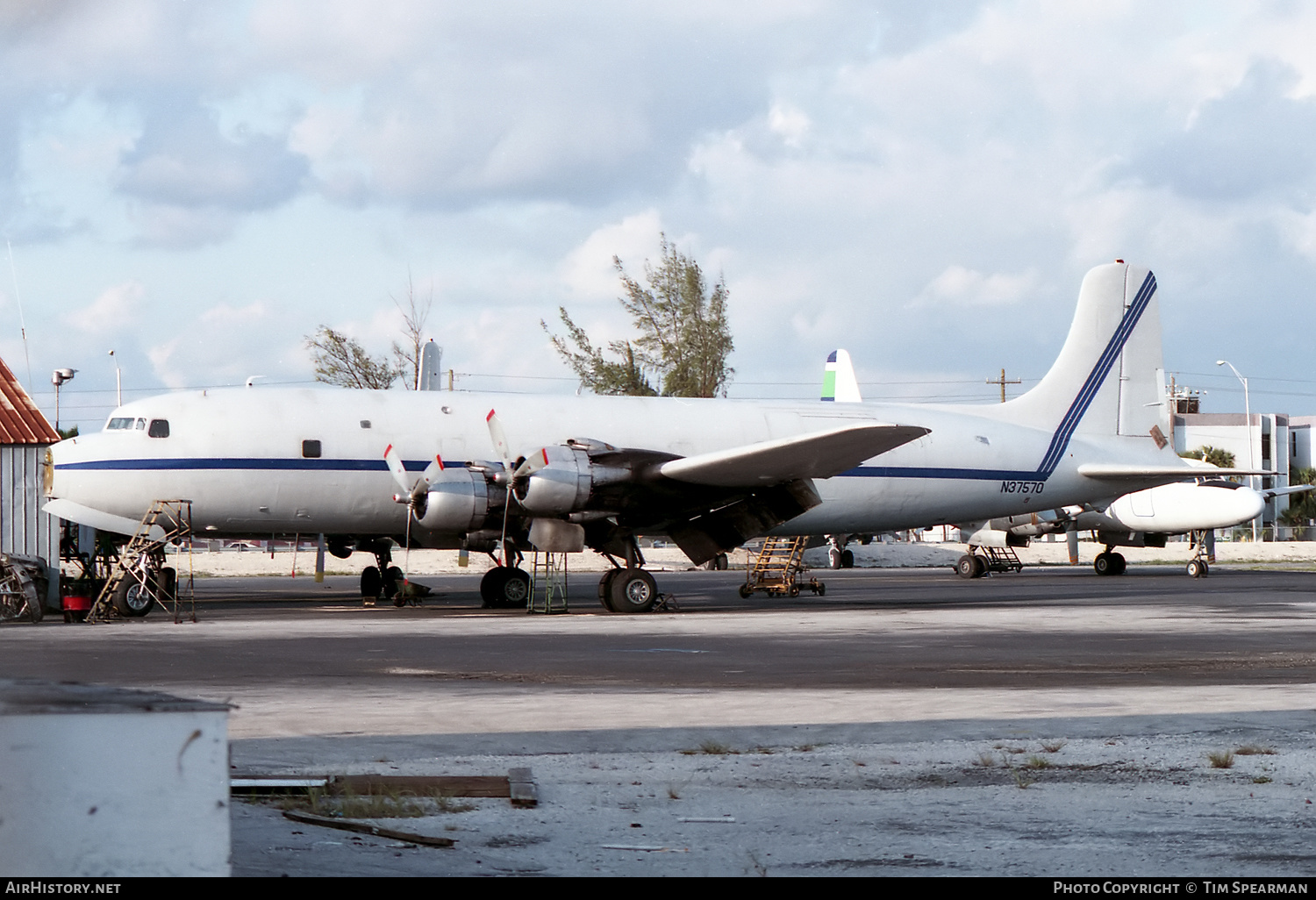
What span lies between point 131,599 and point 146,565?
631 mm

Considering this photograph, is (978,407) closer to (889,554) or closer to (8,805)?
(8,805)

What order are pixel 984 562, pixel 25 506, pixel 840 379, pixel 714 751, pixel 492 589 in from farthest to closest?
pixel 840 379 < pixel 984 562 < pixel 492 589 < pixel 25 506 < pixel 714 751

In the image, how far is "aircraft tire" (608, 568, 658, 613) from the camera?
23000 millimetres

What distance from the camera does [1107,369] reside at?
31047 mm

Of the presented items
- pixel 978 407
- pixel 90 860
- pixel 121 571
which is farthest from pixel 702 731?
pixel 978 407

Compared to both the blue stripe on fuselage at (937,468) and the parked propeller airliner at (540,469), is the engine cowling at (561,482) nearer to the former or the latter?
the parked propeller airliner at (540,469)

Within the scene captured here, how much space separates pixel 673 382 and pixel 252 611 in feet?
112

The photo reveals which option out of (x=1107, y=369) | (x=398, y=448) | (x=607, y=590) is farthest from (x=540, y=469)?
(x=1107, y=369)

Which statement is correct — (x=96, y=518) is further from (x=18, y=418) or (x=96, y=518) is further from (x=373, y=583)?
(x=373, y=583)

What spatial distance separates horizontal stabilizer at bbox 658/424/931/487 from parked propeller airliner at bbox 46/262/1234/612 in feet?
0.15

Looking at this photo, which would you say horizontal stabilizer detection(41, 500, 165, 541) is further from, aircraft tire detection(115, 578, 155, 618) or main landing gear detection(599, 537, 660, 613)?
main landing gear detection(599, 537, 660, 613)

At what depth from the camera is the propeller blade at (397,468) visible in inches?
943

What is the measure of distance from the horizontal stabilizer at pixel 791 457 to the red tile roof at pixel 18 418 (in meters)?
12.0

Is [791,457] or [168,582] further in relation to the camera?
[168,582]
